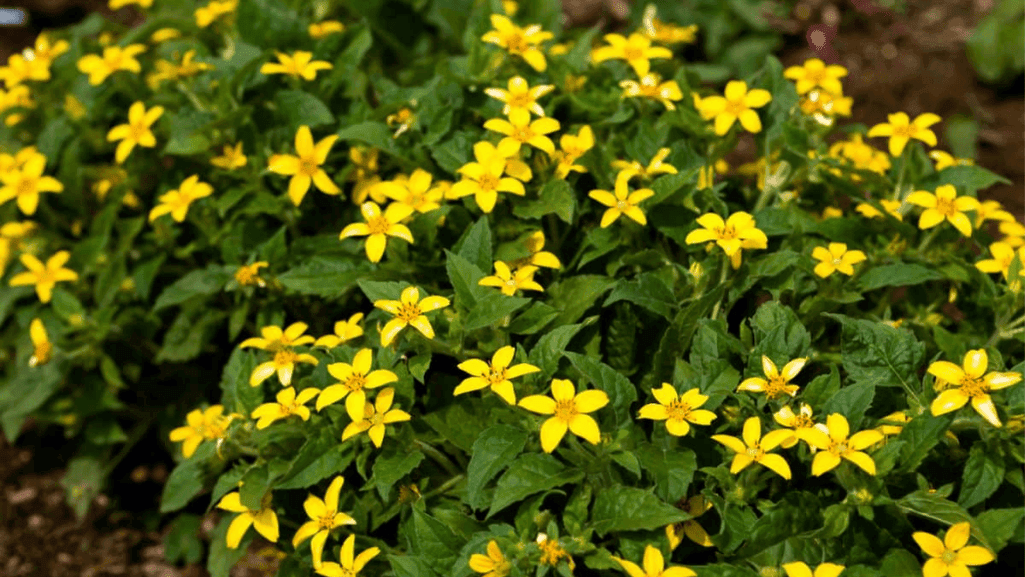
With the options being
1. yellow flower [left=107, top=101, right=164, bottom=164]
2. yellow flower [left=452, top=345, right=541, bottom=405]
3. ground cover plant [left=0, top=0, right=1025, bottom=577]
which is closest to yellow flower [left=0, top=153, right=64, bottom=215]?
ground cover plant [left=0, top=0, right=1025, bottom=577]

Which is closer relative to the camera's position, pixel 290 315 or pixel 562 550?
pixel 562 550

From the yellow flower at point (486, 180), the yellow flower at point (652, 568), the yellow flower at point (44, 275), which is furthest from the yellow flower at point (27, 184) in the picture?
the yellow flower at point (652, 568)

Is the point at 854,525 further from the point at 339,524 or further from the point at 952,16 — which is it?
the point at 952,16

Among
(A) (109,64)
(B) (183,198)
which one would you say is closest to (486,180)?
(B) (183,198)

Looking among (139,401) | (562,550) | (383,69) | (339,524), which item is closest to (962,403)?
(562,550)

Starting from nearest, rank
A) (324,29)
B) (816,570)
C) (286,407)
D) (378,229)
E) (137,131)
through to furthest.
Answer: (816,570) → (286,407) → (378,229) → (137,131) → (324,29)

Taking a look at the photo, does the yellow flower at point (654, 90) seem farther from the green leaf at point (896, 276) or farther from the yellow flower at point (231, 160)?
the yellow flower at point (231, 160)

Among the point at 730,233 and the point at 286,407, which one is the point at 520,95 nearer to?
the point at 730,233
